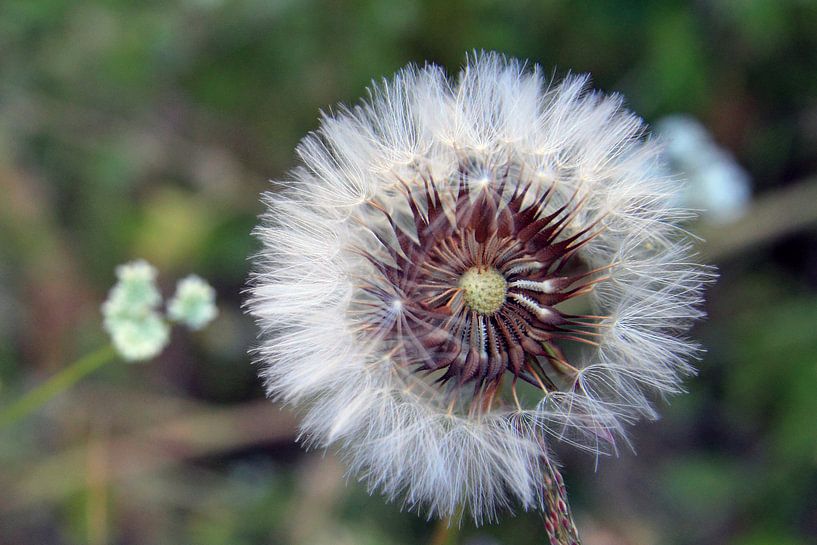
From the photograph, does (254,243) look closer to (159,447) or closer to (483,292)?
(159,447)

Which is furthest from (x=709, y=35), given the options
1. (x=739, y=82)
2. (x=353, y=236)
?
(x=353, y=236)

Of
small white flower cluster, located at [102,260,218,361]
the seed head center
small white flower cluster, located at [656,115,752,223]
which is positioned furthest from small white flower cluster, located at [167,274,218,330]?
small white flower cluster, located at [656,115,752,223]

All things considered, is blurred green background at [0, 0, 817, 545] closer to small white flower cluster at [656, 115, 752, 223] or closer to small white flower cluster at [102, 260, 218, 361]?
small white flower cluster at [656, 115, 752, 223]

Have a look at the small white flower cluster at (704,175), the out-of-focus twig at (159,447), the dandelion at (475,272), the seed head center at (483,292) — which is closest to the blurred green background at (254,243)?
the out-of-focus twig at (159,447)

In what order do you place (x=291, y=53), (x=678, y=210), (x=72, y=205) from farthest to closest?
(x=72, y=205), (x=291, y=53), (x=678, y=210)

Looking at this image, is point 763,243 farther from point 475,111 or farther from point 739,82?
point 475,111

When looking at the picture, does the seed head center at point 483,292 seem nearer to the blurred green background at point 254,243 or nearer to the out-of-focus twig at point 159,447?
the blurred green background at point 254,243
